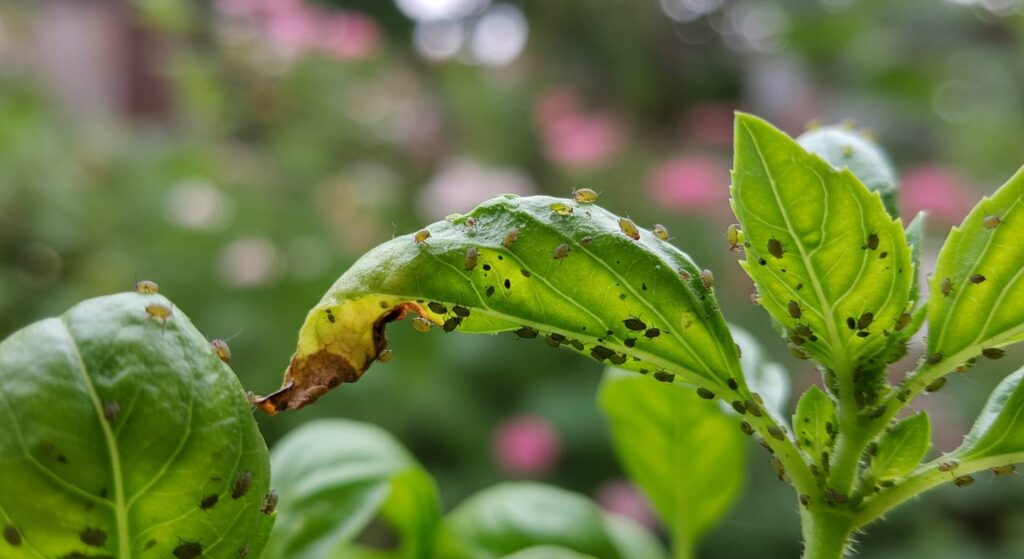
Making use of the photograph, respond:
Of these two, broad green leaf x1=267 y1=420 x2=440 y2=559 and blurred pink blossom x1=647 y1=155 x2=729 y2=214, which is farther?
blurred pink blossom x1=647 y1=155 x2=729 y2=214

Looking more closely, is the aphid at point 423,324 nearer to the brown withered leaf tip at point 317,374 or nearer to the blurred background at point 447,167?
the brown withered leaf tip at point 317,374

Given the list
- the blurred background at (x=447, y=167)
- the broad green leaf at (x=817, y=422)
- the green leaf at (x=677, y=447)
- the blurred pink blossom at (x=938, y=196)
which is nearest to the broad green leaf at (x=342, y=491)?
the green leaf at (x=677, y=447)

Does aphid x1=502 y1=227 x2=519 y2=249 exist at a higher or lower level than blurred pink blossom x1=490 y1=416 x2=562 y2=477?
higher

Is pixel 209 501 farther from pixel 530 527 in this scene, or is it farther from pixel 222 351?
pixel 530 527

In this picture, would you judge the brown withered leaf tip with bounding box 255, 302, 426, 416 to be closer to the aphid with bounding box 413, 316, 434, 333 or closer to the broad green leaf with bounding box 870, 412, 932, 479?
the aphid with bounding box 413, 316, 434, 333

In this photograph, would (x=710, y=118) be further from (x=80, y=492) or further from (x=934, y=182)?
(x=80, y=492)

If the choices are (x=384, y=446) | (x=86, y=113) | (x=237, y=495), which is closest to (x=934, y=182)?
(x=384, y=446)

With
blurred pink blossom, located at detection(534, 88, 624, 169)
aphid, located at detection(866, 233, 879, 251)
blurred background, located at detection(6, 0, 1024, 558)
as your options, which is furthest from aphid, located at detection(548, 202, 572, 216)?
blurred pink blossom, located at detection(534, 88, 624, 169)
